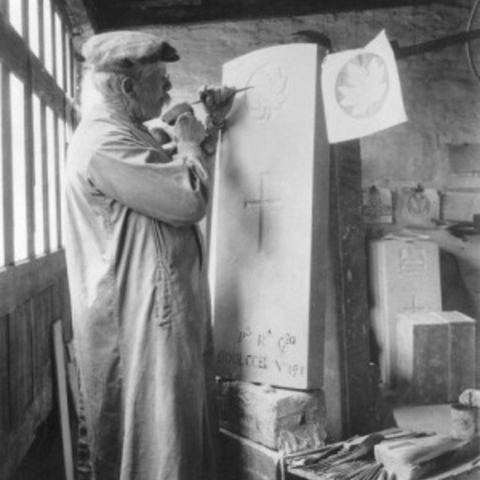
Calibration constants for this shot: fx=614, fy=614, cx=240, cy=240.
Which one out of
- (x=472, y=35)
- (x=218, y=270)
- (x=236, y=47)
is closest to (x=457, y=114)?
(x=236, y=47)

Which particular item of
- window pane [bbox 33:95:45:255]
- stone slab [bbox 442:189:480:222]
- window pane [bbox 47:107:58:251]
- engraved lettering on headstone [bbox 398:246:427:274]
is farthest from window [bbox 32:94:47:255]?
stone slab [bbox 442:189:480:222]

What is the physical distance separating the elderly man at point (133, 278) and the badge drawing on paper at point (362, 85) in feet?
2.03

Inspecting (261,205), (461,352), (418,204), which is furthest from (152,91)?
(418,204)

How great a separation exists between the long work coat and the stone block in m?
0.30

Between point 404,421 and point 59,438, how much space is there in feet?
7.21

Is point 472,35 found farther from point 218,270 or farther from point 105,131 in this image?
point 105,131

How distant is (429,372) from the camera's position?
4.59m

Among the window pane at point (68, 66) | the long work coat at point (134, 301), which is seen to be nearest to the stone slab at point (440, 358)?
the long work coat at point (134, 301)

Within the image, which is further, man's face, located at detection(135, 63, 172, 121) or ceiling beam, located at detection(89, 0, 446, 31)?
ceiling beam, located at detection(89, 0, 446, 31)

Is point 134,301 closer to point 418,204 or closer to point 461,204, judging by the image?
point 418,204

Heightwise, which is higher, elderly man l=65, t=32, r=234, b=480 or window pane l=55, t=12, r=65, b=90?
window pane l=55, t=12, r=65, b=90

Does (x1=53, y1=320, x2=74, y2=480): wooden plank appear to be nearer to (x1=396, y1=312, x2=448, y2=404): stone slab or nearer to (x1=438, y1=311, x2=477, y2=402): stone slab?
(x1=396, y1=312, x2=448, y2=404): stone slab

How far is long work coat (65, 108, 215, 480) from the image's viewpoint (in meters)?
2.01

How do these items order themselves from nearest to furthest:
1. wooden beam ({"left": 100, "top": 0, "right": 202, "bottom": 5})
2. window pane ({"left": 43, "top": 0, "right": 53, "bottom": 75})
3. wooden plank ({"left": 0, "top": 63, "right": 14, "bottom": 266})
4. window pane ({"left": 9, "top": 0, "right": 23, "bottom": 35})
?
wooden plank ({"left": 0, "top": 63, "right": 14, "bottom": 266})
window pane ({"left": 9, "top": 0, "right": 23, "bottom": 35})
window pane ({"left": 43, "top": 0, "right": 53, "bottom": 75})
wooden beam ({"left": 100, "top": 0, "right": 202, "bottom": 5})
